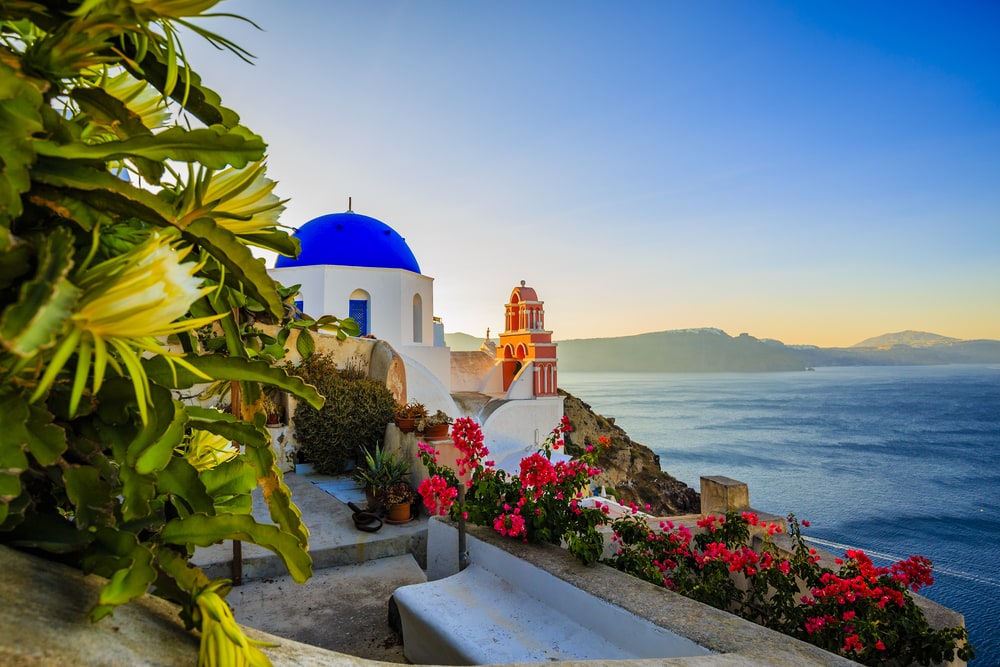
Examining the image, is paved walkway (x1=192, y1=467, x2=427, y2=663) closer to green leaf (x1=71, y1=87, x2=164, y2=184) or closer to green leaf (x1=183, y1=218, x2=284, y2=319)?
green leaf (x1=183, y1=218, x2=284, y2=319)

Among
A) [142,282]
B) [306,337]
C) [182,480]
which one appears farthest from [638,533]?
[142,282]

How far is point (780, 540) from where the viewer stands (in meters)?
4.02

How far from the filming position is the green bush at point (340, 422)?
7.63 m

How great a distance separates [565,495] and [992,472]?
5137 centimetres

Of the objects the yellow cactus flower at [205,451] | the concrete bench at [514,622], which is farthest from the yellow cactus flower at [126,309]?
the concrete bench at [514,622]

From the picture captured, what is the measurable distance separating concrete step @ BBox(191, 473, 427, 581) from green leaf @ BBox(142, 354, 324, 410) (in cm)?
433

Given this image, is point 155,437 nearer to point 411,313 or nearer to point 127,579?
point 127,579

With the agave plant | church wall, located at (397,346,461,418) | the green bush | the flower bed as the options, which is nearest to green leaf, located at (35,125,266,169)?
the agave plant

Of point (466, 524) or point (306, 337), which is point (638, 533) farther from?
point (306, 337)

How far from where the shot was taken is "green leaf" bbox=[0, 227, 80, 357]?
428mm

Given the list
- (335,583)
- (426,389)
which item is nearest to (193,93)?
(335,583)

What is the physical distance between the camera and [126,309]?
19.5 inches

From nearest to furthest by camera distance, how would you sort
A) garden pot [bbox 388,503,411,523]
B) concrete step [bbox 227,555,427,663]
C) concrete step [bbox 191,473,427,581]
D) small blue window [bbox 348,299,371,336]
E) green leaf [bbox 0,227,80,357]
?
green leaf [bbox 0,227,80,357] < concrete step [bbox 227,555,427,663] < concrete step [bbox 191,473,427,581] < garden pot [bbox 388,503,411,523] < small blue window [bbox 348,299,371,336]

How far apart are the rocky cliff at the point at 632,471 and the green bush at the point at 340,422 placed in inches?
772
